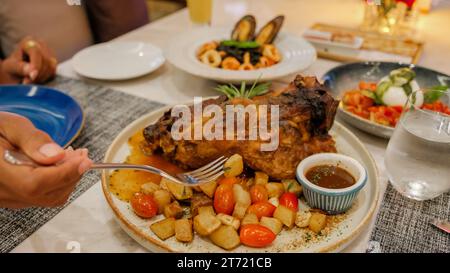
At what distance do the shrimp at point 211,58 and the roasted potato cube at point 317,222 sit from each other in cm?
105

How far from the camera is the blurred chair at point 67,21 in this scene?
2.48 meters

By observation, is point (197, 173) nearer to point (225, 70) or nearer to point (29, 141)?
point (29, 141)

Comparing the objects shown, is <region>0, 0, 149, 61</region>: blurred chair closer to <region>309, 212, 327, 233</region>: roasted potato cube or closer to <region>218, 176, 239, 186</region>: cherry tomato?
<region>218, 176, 239, 186</region>: cherry tomato

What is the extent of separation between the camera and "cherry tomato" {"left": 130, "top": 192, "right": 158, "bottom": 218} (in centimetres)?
109

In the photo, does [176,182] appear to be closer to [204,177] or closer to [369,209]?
[204,177]

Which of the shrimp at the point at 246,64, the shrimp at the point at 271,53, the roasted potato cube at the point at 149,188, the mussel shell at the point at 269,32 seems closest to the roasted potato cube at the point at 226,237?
the roasted potato cube at the point at 149,188

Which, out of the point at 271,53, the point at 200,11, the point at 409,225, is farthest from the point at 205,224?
the point at 200,11

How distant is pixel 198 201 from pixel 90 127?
0.73 m

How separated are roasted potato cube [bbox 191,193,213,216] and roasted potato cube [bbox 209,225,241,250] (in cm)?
11

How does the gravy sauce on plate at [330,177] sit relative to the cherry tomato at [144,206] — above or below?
above

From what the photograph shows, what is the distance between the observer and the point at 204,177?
1179 mm

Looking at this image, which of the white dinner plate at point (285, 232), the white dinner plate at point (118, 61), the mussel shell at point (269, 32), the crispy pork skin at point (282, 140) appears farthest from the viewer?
the mussel shell at point (269, 32)

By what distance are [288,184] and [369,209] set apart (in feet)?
0.79

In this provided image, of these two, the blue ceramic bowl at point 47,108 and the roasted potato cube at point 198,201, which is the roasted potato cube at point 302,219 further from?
the blue ceramic bowl at point 47,108
